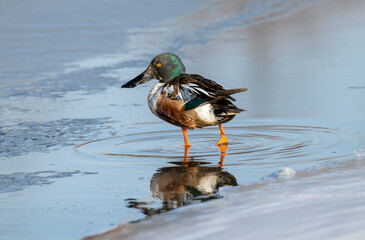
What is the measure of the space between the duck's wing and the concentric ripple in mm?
376

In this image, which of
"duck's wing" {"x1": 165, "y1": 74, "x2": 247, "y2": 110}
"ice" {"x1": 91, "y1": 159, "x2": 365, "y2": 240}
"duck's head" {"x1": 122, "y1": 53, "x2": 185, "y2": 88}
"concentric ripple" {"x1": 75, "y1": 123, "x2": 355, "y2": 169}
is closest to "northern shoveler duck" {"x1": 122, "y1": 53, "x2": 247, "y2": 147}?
"duck's wing" {"x1": 165, "y1": 74, "x2": 247, "y2": 110}

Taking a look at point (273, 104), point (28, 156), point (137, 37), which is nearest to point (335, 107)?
point (273, 104)

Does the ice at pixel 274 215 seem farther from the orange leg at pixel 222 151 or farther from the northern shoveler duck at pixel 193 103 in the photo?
the northern shoveler duck at pixel 193 103

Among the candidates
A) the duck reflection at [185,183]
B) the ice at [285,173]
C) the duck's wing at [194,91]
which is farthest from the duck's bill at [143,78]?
the ice at [285,173]

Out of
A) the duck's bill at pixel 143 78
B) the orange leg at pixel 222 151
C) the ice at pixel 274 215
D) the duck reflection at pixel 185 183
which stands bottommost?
the ice at pixel 274 215

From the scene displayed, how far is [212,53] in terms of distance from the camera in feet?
36.3

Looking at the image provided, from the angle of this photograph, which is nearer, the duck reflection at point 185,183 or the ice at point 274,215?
the ice at point 274,215

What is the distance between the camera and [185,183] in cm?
491

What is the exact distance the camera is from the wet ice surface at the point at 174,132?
160 inches

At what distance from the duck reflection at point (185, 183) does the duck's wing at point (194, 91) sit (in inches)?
29.1

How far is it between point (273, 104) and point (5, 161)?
310 centimetres

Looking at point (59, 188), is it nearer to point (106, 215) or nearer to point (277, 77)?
point (106, 215)

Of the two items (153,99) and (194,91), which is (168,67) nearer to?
(153,99)

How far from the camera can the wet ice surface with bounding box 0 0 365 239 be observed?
13.3 feet
